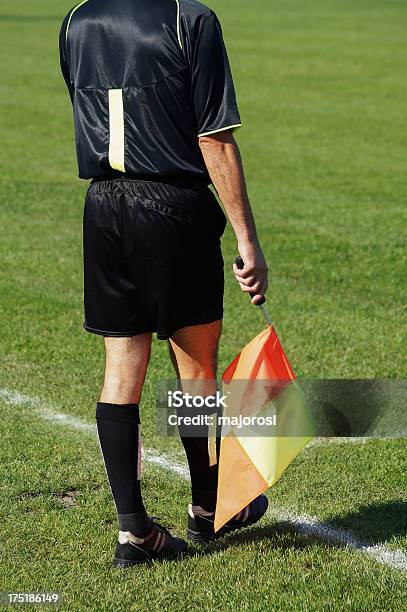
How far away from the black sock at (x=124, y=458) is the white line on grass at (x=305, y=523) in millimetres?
694

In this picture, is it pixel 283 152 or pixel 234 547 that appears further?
pixel 283 152

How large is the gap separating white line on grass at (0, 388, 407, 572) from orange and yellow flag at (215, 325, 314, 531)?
0.43 m

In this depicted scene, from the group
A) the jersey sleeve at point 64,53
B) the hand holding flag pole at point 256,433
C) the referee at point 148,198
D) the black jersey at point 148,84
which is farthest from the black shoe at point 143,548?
the jersey sleeve at point 64,53

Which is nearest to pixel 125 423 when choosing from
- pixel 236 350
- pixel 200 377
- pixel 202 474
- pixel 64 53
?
pixel 200 377

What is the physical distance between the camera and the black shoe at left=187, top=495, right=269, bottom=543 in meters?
4.22

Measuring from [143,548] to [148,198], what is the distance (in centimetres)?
123

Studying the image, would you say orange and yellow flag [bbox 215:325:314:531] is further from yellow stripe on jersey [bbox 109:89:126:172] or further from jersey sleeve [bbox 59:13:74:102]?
jersey sleeve [bbox 59:13:74:102]

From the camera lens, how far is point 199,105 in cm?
367

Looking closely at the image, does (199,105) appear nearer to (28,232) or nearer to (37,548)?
(37,548)

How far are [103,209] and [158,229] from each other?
213 millimetres

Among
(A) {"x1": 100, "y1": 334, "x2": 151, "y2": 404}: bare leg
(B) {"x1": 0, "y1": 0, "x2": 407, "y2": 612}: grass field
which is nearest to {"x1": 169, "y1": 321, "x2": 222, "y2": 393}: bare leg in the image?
(A) {"x1": 100, "y1": 334, "x2": 151, "y2": 404}: bare leg

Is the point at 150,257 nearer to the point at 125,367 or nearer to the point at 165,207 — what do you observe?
the point at 165,207

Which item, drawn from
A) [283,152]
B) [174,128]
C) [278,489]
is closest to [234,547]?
[278,489]

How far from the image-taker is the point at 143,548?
398 centimetres
